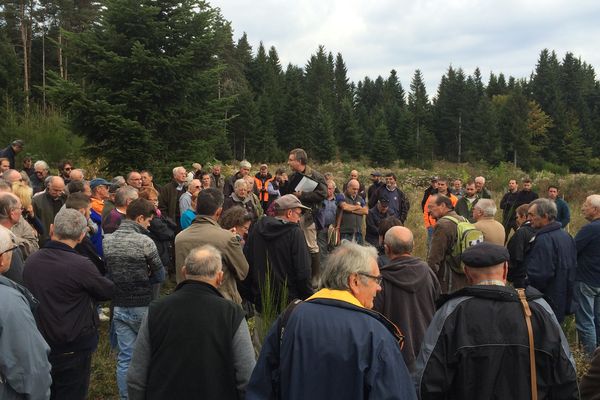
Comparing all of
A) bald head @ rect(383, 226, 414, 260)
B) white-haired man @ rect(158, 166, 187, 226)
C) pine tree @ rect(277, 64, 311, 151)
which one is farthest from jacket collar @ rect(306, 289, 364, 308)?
pine tree @ rect(277, 64, 311, 151)

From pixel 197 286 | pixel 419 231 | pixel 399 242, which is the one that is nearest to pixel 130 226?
pixel 197 286

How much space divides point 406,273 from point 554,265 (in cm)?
257

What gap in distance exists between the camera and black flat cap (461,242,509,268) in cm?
306

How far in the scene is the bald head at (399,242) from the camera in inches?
167

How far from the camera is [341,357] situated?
246 centimetres

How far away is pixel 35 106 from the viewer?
2730 centimetres

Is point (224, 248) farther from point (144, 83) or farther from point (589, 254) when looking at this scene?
point (144, 83)

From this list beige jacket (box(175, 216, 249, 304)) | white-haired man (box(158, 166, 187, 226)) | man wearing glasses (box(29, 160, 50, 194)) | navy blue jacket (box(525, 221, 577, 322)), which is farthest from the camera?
man wearing glasses (box(29, 160, 50, 194))

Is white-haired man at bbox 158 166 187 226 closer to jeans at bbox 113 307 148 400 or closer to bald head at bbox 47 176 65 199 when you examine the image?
bald head at bbox 47 176 65 199

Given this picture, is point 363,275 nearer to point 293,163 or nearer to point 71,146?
point 293,163

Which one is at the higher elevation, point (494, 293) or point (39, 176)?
point (39, 176)

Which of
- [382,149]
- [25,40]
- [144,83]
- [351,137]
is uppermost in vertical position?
[25,40]

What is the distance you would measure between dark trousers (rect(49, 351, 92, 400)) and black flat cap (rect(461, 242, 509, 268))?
3.09 metres

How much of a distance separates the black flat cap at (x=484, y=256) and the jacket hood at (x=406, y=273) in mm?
1027
